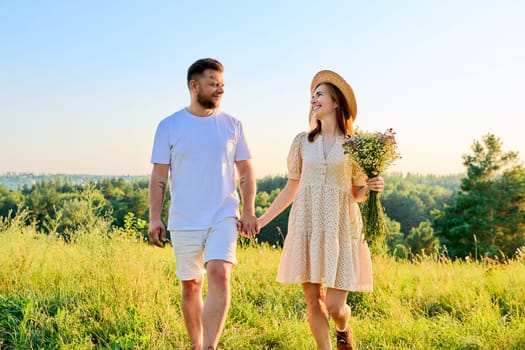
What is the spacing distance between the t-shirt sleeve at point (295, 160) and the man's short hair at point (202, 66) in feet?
2.71

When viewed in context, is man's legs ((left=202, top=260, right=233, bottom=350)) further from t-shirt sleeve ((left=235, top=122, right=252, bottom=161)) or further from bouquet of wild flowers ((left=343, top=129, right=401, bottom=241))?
bouquet of wild flowers ((left=343, top=129, right=401, bottom=241))

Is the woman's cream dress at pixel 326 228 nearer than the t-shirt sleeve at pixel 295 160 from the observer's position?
Yes

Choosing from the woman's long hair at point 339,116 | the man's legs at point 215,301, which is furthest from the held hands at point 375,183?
the man's legs at point 215,301

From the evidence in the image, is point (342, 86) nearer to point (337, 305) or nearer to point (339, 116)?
point (339, 116)

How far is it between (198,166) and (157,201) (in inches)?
17.2

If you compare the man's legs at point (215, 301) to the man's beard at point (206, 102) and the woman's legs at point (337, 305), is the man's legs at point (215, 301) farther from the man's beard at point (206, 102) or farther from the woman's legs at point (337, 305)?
the man's beard at point (206, 102)

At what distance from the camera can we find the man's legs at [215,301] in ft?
12.3

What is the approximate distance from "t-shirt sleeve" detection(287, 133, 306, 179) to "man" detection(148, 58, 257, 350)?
0.37m

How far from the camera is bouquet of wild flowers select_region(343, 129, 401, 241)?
3.94m

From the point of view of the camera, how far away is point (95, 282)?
5.48 m

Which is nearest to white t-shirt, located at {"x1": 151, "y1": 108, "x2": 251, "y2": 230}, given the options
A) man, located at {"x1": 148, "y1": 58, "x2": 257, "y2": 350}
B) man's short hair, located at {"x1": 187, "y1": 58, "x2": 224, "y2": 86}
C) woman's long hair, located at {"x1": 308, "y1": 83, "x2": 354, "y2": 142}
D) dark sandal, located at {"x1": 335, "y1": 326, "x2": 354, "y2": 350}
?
man, located at {"x1": 148, "y1": 58, "x2": 257, "y2": 350}

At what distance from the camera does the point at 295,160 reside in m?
4.30

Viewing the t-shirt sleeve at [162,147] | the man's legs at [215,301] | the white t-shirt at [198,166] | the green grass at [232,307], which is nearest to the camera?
the man's legs at [215,301]

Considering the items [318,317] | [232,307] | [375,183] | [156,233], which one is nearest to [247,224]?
[156,233]
